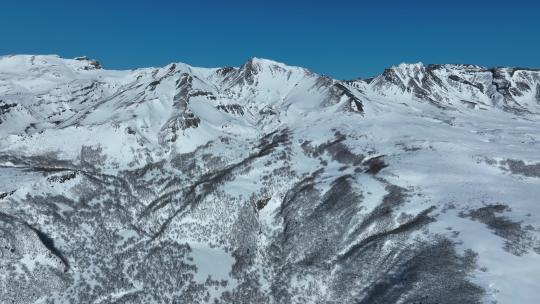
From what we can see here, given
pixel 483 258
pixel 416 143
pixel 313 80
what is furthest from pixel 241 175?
pixel 313 80

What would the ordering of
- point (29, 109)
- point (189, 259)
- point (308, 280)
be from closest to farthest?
point (308, 280)
point (189, 259)
point (29, 109)

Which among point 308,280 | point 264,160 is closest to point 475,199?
point 308,280

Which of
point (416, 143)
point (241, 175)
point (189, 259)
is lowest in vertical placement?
point (189, 259)

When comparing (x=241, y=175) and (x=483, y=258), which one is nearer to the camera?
(x=483, y=258)

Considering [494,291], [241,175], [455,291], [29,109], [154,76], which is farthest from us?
[154,76]

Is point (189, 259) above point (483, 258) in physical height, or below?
below

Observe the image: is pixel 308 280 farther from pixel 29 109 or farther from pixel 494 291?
pixel 29 109
